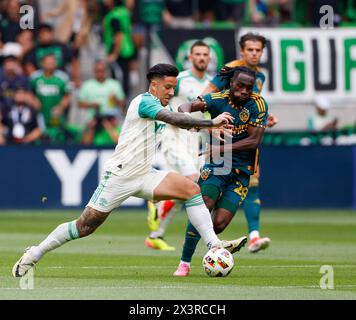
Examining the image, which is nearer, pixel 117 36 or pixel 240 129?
pixel 240 129

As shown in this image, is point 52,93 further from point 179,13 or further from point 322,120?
point 322,120

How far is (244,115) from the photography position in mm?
12758

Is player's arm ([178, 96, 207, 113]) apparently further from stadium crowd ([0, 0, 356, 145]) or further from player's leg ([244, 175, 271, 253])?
stadium crowd ([0, 0, 356, 145])

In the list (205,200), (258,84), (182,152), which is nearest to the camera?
(205,200)

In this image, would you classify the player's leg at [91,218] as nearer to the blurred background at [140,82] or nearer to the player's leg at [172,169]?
the player's leg at [172,169]

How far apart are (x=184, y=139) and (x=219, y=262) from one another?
5.58 m

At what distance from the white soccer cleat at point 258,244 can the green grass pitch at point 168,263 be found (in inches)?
4.4

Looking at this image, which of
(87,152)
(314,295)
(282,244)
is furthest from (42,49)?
(314,295)

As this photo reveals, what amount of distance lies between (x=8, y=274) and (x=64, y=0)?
43.3 feet

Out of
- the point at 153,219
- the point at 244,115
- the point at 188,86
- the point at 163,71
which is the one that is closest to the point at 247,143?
the point at 244,115

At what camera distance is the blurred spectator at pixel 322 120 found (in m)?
24.9

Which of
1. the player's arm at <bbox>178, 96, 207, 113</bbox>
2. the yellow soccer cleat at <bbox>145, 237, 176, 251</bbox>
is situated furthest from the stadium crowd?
the player's arm at <bbox>178, 96, 207, 113</bbox>

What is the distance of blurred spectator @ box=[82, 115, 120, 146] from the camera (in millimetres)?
23781

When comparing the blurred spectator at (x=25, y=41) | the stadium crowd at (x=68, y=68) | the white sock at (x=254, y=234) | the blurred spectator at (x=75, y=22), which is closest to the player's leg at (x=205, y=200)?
the white sock at (x=254, y=234)
